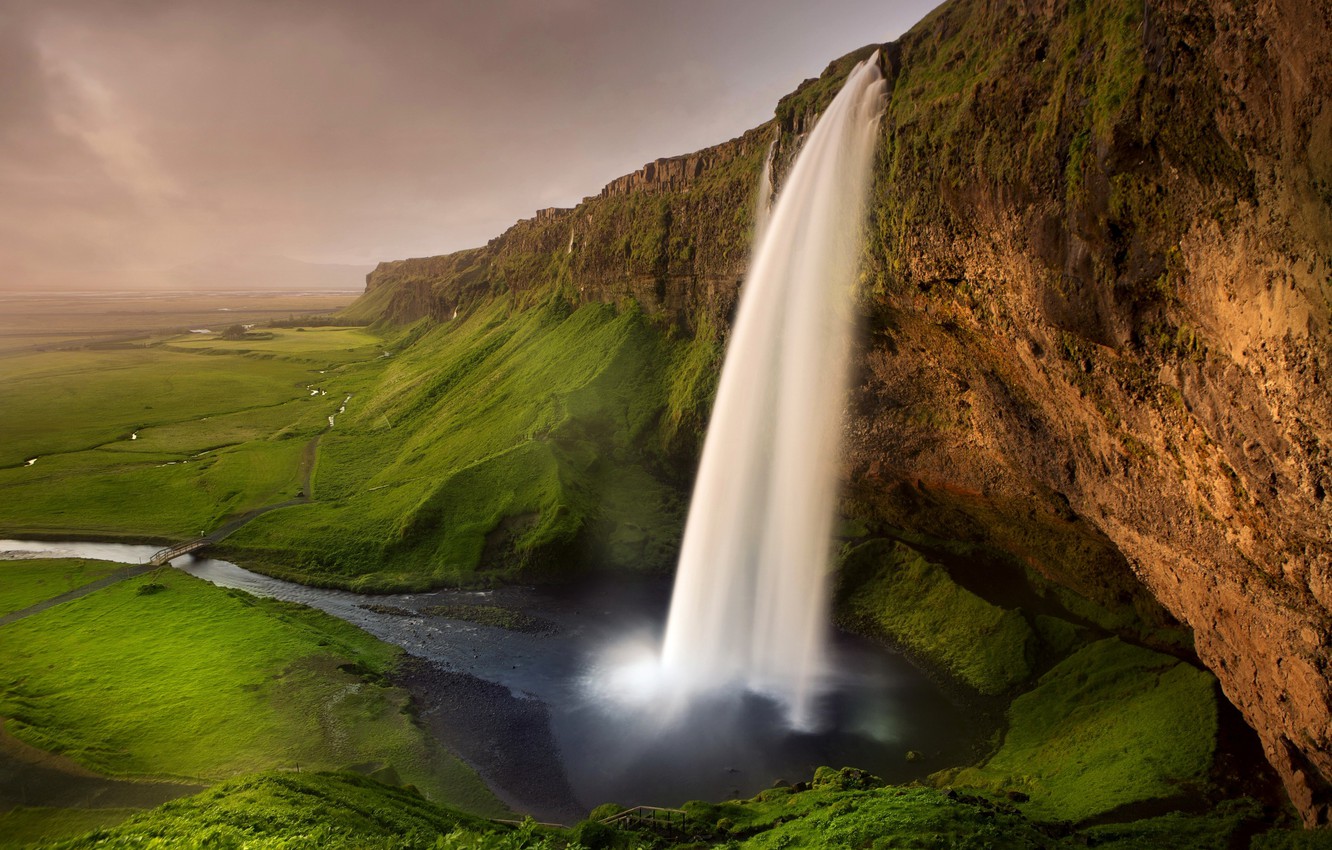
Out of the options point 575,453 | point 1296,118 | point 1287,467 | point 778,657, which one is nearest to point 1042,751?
point 778,657

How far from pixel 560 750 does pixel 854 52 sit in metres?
39.4

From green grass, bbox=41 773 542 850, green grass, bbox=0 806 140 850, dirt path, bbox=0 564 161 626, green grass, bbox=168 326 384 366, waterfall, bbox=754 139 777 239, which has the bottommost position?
dirt path, bbox=0 564 161 626

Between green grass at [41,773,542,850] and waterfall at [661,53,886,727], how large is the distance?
12778 millimetres

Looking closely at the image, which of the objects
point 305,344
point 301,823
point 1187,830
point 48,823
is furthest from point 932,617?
point 305,344

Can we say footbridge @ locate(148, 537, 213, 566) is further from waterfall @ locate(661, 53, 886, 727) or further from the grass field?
waterfall @ locate(661, 53, 886, 727)

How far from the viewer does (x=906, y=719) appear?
1052 inches

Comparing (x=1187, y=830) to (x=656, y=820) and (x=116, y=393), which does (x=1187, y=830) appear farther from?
(x=116, y=393)

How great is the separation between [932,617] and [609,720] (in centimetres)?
1655

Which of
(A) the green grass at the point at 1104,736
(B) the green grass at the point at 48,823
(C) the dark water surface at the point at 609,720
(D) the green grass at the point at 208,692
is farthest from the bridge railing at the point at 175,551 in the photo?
(A) the green grass at the point at 1104,736

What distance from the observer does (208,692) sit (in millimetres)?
27828

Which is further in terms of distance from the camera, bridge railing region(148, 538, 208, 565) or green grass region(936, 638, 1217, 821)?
bridge railing region(148, 538, 208, 565)

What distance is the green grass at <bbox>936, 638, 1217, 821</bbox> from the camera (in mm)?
19875

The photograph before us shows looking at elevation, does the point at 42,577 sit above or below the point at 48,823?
below

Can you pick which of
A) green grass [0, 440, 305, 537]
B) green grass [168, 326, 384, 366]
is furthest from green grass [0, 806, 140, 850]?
green grass [168, 326, 384, 366]
